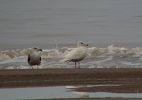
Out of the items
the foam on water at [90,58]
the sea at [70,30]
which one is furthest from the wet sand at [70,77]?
the sea at [70,30]

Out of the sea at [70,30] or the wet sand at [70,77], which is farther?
the sea at [70,30]

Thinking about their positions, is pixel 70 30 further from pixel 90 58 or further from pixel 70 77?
pixel 70 77

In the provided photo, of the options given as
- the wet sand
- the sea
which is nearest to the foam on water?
the sea

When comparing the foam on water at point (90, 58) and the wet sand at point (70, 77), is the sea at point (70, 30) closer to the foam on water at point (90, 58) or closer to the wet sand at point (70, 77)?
the foam on water at point (90, 58)

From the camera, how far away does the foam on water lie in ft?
54.7

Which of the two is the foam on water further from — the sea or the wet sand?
the wet sand

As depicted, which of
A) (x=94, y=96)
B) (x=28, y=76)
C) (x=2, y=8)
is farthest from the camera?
(x=2, y=8)

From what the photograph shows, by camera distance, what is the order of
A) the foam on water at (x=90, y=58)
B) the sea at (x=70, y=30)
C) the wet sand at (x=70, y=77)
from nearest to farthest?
the wet sand at (x=70, y=77)
the foam on water at (x=90, y=58)
the sea at (x=70, y=30)

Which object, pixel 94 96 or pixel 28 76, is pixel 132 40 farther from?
pixel 94 96

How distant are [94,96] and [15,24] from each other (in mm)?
14604

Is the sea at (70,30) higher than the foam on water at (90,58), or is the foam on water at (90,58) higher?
the sea at (70,30)

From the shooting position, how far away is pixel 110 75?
42.8ft

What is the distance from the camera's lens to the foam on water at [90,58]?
16672 mm

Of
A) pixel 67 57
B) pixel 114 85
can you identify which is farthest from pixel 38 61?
pixel 114 85
